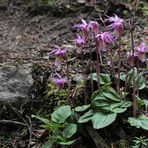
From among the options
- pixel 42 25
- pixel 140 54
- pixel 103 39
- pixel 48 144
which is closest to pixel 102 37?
pixel 103 39

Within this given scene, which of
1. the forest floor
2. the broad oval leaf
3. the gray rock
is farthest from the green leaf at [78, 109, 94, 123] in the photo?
the forest floor

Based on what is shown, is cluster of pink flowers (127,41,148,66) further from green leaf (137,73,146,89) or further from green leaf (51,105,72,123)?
green leaf (51,105,72,123)

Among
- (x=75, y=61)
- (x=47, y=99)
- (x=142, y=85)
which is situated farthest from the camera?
(x=75, y=61)

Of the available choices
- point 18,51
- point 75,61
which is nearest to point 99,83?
point 75,61

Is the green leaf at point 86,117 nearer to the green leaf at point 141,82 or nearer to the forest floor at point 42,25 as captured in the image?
the green leaf at point 141,82

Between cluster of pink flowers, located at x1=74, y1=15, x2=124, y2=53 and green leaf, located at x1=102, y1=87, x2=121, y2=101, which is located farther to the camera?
green leaf, located at x1=102, y1=87, x2=121, y2=101

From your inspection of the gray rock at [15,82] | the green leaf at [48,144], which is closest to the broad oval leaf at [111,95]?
the green leaf at [48,144]

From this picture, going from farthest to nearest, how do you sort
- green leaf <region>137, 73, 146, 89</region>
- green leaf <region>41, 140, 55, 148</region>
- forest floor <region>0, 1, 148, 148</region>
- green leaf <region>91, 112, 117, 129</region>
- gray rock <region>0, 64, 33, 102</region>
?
1. forest floor <region>0, 1, 148, 148</region>
2. gray rock <region>0, 64, 33, 102</region>
3. green leaf <region>137, 73, 146, 89</region>
4. green leaf <region>41, 140, 55, 148</region>
5. green leaf <region>91, 112, 117, 129</region>

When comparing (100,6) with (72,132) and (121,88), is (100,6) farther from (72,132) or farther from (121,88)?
(72,132)
